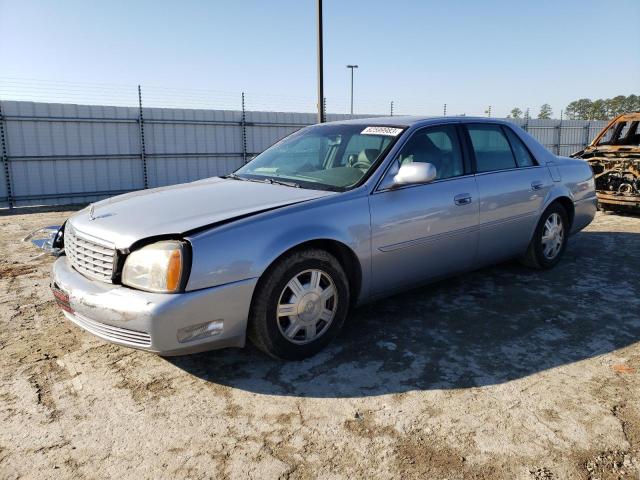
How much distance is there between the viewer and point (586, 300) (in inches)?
167

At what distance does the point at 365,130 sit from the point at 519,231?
67.8 inches

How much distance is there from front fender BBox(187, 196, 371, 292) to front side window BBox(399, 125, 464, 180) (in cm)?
69

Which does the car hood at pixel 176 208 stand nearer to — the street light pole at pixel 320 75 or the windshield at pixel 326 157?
the windshield at pixel 326 157

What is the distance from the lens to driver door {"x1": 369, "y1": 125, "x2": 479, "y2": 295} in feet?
11.4

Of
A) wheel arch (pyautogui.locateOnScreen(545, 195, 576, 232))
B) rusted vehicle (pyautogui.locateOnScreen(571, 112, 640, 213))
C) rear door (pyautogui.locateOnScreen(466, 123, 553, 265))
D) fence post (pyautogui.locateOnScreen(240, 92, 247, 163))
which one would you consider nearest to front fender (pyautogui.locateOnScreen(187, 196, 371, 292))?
rear door (pyautogui.locateOnScreen(466, 123, 553, 265))

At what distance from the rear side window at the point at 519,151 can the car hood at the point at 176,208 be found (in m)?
2.25

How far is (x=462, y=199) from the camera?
3.97 m

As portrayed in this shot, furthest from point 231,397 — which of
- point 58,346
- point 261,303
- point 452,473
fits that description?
point 58,346

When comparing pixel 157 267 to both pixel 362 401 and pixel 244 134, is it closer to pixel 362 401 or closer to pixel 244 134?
pixel 362 401

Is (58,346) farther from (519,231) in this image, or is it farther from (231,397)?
(519,231)

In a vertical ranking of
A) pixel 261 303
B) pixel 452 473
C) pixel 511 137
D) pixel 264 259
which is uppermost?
pixel 511 137

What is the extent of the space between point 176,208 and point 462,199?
2.12m

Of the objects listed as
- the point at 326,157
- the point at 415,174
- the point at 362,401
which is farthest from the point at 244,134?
the point at 362,401

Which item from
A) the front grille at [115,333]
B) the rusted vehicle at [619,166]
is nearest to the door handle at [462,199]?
the front grille at [115,333]
